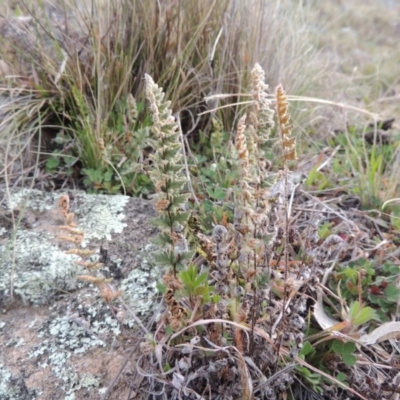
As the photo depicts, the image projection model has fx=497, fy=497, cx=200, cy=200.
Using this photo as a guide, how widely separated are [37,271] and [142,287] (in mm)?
296

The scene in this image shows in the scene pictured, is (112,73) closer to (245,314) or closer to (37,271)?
(37,271)

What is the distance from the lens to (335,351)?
120 centimetres

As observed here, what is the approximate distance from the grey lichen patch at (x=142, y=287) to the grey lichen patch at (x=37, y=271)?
0.15 m

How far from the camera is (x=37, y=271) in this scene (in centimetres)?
137

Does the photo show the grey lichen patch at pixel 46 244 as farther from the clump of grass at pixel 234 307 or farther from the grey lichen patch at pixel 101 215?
the clump of grass at pixel 234 307

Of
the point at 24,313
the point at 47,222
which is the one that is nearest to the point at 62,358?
the point at 24,313

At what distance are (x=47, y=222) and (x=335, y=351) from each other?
3.03 feet

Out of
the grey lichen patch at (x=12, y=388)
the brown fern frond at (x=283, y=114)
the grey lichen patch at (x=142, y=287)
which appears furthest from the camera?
the grey lichen patch at (x=142, y=287)

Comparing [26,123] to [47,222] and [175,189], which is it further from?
[175,189]

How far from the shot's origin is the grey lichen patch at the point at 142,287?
130 cm

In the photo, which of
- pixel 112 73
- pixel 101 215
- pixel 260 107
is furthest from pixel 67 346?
pixel 112 73

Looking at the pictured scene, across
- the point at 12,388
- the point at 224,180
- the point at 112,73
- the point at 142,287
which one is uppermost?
the point at 112,73

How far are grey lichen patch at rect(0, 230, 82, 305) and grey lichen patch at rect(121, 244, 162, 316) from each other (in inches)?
5.7

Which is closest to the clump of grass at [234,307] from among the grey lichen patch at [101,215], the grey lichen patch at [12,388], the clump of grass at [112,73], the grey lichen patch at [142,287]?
the grey lichen patch at [142,287]
